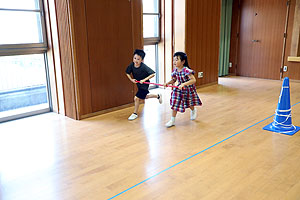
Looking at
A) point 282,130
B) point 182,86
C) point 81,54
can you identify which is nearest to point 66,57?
point 81,54

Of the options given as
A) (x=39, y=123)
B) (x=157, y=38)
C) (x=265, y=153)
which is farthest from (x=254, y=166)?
(x=157, y=38)

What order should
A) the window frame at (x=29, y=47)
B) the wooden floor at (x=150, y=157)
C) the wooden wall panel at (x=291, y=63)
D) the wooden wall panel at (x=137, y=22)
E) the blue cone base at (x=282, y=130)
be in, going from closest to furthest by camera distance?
the wooden floor at (x=150, y=157) < the blue cone base at (x=282, y=130) < the window frame at (x=29, y=47) < the wooden wall panel at (x=137, y=22) < the wooden wall panel at (x=291, y=63)

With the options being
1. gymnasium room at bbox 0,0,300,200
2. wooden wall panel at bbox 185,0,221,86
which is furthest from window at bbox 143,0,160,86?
wooden wall panel at bbox 185,0,221,86

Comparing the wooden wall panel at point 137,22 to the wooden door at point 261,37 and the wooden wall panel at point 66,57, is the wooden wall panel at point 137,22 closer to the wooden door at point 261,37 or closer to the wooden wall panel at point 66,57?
the wooden wall panel at point 66,57

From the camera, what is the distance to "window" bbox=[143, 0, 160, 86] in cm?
542

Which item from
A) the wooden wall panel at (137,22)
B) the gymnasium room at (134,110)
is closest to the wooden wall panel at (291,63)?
the gymnasium room at (134,110)

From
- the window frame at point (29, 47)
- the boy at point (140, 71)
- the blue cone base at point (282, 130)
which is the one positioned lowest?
the blue cone base at point (282, 130)

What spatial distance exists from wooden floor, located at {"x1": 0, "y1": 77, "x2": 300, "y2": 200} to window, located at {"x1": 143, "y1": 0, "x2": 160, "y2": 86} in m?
1.81

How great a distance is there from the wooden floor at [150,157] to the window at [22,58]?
0.96 ft

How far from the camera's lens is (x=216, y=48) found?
6156 mm

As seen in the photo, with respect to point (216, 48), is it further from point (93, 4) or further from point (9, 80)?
point (9, 80)

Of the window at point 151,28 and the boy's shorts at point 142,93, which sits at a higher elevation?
the window at point 151,28

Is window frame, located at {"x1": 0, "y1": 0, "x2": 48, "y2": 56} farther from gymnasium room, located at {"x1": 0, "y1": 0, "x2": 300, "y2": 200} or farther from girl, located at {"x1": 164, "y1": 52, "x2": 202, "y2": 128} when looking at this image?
girl, located at {"x1": 164, "y1": 52, "x2": 202, "y2": 128}

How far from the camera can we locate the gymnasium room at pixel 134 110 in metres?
2.32
